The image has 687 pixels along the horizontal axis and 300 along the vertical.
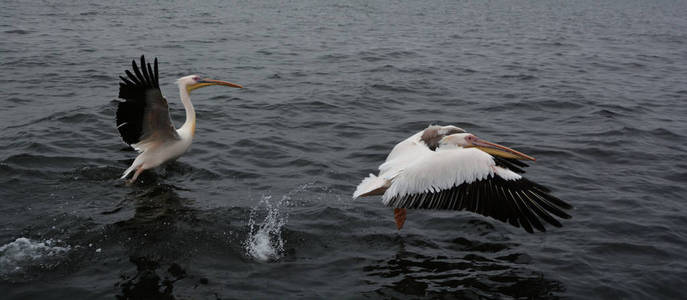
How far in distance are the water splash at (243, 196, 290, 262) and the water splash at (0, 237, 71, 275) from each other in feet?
4.48

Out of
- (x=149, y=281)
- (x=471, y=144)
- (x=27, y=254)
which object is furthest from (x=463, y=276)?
(x=27, y=254)

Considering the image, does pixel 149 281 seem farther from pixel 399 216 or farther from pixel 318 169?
pixel 318 169

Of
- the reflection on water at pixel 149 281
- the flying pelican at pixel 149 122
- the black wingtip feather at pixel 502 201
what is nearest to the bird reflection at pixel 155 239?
the reflection on water at pixel 149 281

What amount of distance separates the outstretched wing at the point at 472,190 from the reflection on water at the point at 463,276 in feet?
1.29

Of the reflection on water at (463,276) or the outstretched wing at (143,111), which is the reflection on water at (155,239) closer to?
the outstretched wing at (143,111)

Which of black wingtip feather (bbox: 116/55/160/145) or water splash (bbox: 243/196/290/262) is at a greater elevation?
black wingtip feather (bbox: 116/55/160/145)

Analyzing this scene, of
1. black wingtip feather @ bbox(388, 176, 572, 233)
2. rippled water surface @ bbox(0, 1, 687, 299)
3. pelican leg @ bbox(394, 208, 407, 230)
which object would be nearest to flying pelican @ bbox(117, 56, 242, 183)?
rippled water surface @ bbox(0, 1, 687, 299)

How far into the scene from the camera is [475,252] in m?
5.17

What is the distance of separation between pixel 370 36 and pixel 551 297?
1260 centimetres

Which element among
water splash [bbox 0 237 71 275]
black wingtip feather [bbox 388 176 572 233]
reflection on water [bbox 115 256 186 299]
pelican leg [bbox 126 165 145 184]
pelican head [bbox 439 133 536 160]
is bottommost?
reflection on water [bbox 115 256 186 299]

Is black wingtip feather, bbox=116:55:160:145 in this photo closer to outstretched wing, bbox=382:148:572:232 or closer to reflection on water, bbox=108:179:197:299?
reflection on water, bbox=108:179:197:299

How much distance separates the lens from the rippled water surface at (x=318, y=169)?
468cm

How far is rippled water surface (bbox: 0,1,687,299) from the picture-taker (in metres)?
4.68

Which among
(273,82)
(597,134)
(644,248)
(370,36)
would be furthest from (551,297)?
(370,36)
